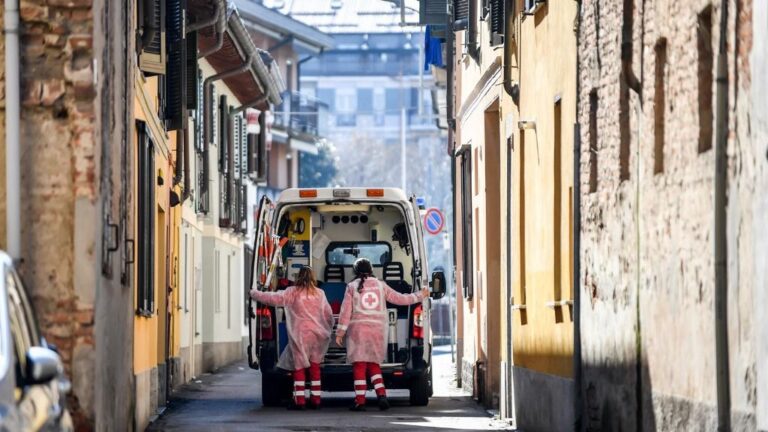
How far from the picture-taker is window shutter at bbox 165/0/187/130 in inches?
918

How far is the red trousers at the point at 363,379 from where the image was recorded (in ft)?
74.4

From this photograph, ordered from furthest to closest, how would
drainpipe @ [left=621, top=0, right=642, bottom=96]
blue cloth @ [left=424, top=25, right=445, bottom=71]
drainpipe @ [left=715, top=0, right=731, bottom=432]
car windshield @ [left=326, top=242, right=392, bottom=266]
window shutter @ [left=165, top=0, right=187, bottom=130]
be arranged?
blue cloth @ [left=424, top=25, right=445, bottom=71] → car windshield @ [left=326, top=242, right=392, bottom=266] → window shutter @ [left=165, top=0, right=187, bottom=130] → drainpipe @ [left=621, top=0, right=642, bottom=96] → drainpipe @ [left=715, top=0, right=731, bottom=432]

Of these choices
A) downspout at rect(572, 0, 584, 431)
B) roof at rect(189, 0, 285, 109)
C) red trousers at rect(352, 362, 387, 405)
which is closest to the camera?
downspout at rect(572, 0, 584, 431)

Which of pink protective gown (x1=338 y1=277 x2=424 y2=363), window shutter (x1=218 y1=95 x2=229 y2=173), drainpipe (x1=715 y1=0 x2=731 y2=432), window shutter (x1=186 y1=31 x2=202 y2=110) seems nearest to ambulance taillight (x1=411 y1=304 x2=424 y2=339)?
pink protective gown (x1=338 y1=277 x2=424 y2=363)

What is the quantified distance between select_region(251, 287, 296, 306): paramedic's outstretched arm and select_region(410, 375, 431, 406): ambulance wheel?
182 cm

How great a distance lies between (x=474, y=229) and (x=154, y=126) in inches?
257

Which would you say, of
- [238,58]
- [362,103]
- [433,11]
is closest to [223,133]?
[238,58]

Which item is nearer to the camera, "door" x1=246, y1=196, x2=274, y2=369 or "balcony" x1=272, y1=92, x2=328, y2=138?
"door" x1=246, y1=196, x2=274, y2=369

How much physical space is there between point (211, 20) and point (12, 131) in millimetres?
14604

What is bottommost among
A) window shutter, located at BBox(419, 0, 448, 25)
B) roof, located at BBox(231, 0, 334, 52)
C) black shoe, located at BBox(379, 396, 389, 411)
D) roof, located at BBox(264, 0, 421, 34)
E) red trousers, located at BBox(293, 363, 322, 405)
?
black shoe, located at BBox(379, 396, 389, 411)

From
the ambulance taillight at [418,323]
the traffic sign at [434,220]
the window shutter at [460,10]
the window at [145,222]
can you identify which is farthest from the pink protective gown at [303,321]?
the traffic sign at [434,220]

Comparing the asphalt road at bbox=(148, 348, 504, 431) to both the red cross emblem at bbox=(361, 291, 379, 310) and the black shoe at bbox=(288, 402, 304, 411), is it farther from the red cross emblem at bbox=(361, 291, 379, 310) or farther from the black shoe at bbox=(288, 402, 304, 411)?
the red cross emblem at bbox=(361, 291, 379, 310)

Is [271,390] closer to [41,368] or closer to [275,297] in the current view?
[275,297]

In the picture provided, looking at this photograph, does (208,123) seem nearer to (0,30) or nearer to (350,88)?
(0,30)
